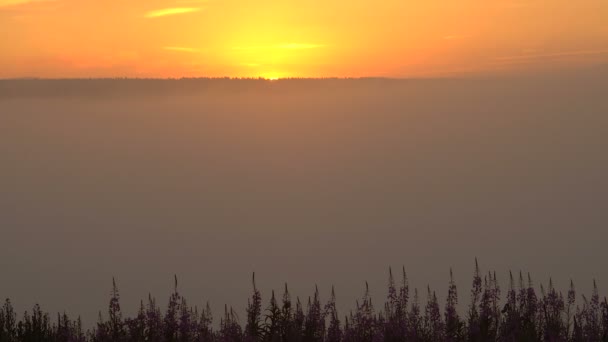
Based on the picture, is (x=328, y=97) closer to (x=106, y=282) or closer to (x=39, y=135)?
(x=39, y=135)

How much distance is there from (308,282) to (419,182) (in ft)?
94.2

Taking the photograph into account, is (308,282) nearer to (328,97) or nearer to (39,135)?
(39,135)

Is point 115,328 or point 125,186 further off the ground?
point 125,186

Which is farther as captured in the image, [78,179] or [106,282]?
[78,179]

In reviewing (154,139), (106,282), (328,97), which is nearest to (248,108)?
(328,97)

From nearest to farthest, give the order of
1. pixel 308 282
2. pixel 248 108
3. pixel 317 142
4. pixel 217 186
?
1. pixel 308 282
2. pixel 217 186
3. pixel 317 142
4. pixel 248 108

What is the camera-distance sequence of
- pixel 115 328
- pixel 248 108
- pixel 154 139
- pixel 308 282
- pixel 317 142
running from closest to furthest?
pixel 115 328
pixel 308 282
pixel 317 142
pixel 154 139
pixel 248 108

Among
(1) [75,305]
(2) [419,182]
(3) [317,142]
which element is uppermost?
(3) [317,142]

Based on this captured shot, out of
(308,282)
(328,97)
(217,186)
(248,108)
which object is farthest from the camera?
(328,97)

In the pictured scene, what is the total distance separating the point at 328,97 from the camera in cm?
18225

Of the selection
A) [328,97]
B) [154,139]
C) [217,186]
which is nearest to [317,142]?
[154,139]

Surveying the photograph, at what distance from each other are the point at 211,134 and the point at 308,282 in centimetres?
8426

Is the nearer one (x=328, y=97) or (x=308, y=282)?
(x=308, y=282)

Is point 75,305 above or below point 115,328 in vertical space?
above
